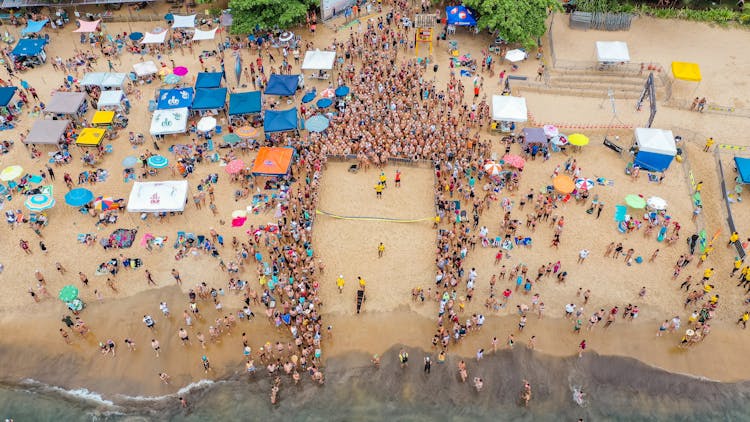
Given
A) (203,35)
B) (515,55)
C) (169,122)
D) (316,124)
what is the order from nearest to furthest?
(316,124) → (169,122) → (515,55) → (203,35)

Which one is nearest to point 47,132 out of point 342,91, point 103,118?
point 103,118

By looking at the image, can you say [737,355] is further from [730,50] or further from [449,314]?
[730,50]

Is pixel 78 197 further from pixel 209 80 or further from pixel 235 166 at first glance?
pixel 209 80

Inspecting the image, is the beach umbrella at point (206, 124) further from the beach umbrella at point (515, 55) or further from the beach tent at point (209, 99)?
the beach umbrella at point (515, 55)

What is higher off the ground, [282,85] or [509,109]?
[282,85]

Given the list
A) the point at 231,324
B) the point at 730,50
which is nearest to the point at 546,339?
the point at 231,324

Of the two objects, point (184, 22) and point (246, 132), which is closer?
point (246, 132)

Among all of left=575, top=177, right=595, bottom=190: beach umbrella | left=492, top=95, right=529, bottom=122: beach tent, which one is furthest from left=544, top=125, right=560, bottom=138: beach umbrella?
left=575, top=177, right=595, bottom=190: beach umbrella
